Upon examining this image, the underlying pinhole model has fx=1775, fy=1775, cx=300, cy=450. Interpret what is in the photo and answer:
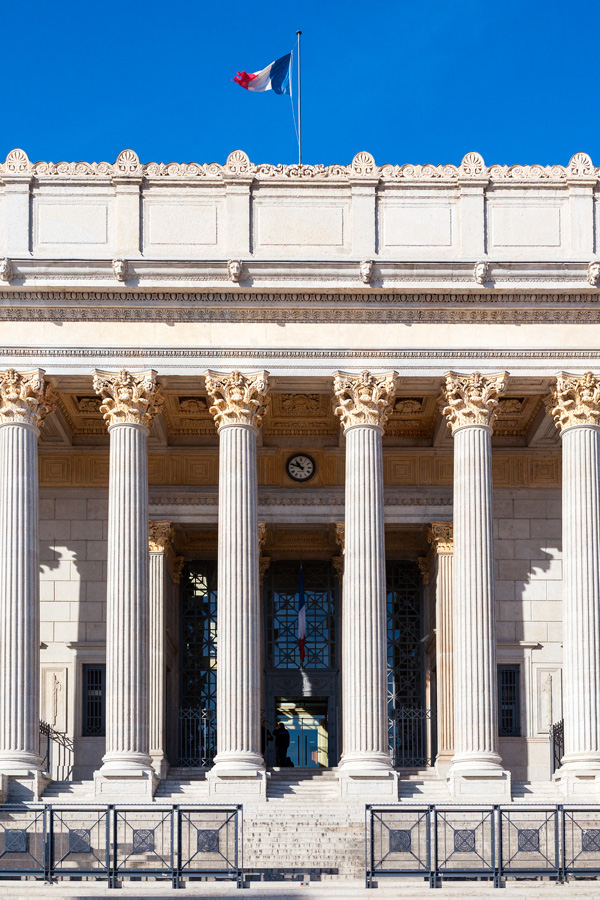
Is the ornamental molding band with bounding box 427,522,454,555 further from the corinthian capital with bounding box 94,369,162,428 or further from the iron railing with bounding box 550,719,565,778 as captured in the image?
the corinthian capital with bounding box 94,369,162,428

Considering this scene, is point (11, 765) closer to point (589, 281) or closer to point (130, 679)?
point (130, 679)

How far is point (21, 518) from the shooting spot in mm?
52031

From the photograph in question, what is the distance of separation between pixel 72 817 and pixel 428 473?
67.7 ft

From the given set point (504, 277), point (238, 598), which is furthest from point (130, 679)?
point (504, 277)

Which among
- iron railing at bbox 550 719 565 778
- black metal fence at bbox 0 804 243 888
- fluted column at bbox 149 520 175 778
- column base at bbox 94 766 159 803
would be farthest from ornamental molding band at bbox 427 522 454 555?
black metal fence at bbox 0 804 243 888

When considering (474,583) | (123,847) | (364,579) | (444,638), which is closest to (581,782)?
(474,583)

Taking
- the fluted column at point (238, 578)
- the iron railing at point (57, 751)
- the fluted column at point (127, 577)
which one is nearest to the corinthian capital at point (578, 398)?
the fluted column at point (238, 578)

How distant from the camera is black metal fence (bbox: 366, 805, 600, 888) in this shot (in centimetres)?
4025

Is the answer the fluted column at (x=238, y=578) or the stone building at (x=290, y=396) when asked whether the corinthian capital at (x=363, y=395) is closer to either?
the stone building at (x=290, y=396)

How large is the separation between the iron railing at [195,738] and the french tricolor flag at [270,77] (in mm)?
20967

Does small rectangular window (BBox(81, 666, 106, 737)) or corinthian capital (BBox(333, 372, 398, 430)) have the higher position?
corinthian capital (BBox(333, 372, 398, 430))

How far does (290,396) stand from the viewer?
5844 cm

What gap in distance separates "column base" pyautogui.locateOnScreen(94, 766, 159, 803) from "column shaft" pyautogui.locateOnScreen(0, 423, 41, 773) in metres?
2.14

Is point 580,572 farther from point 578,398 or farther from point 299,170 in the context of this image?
point 299,170
